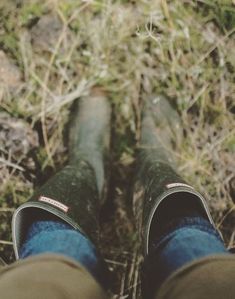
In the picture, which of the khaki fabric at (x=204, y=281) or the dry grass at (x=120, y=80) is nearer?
the khaki fabric at (x=204, y=281)

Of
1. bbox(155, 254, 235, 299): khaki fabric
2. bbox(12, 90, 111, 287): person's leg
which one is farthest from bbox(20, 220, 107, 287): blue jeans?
bbox(155, 254, 235, 299): khaki fabric

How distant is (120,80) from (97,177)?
0.40 meters

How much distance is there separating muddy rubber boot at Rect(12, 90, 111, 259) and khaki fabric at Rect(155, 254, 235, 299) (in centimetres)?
39

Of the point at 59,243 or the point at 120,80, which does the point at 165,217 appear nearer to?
the point at 59,243

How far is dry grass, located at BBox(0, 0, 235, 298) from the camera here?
1.70m

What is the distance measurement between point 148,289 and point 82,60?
96 cm

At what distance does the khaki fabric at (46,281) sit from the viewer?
35.8 inches

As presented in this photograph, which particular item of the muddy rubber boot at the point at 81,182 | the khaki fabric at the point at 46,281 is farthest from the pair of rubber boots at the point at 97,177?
the khaki fabric at the point at 46,281

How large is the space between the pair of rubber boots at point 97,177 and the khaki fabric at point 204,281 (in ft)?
0.97

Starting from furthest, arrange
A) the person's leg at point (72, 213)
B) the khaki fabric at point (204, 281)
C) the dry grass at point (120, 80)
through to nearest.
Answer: the dry grass at point (120, 80), the person's leg at point (72, 213), the khaki fabric at point (204, 281)

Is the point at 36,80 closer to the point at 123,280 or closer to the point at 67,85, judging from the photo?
the point at 67,85

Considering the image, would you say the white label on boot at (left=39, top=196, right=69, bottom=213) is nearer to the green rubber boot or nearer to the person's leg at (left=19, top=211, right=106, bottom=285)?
the person's leg at (left=19, top=211, right=106, bottom=285)

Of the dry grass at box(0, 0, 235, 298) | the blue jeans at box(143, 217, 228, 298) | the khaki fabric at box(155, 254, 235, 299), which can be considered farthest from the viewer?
the dry grass at box(0, 0, 235, 298)

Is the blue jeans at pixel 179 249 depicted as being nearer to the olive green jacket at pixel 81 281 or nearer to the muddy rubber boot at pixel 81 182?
the olive green jacket at pixel 81 281
